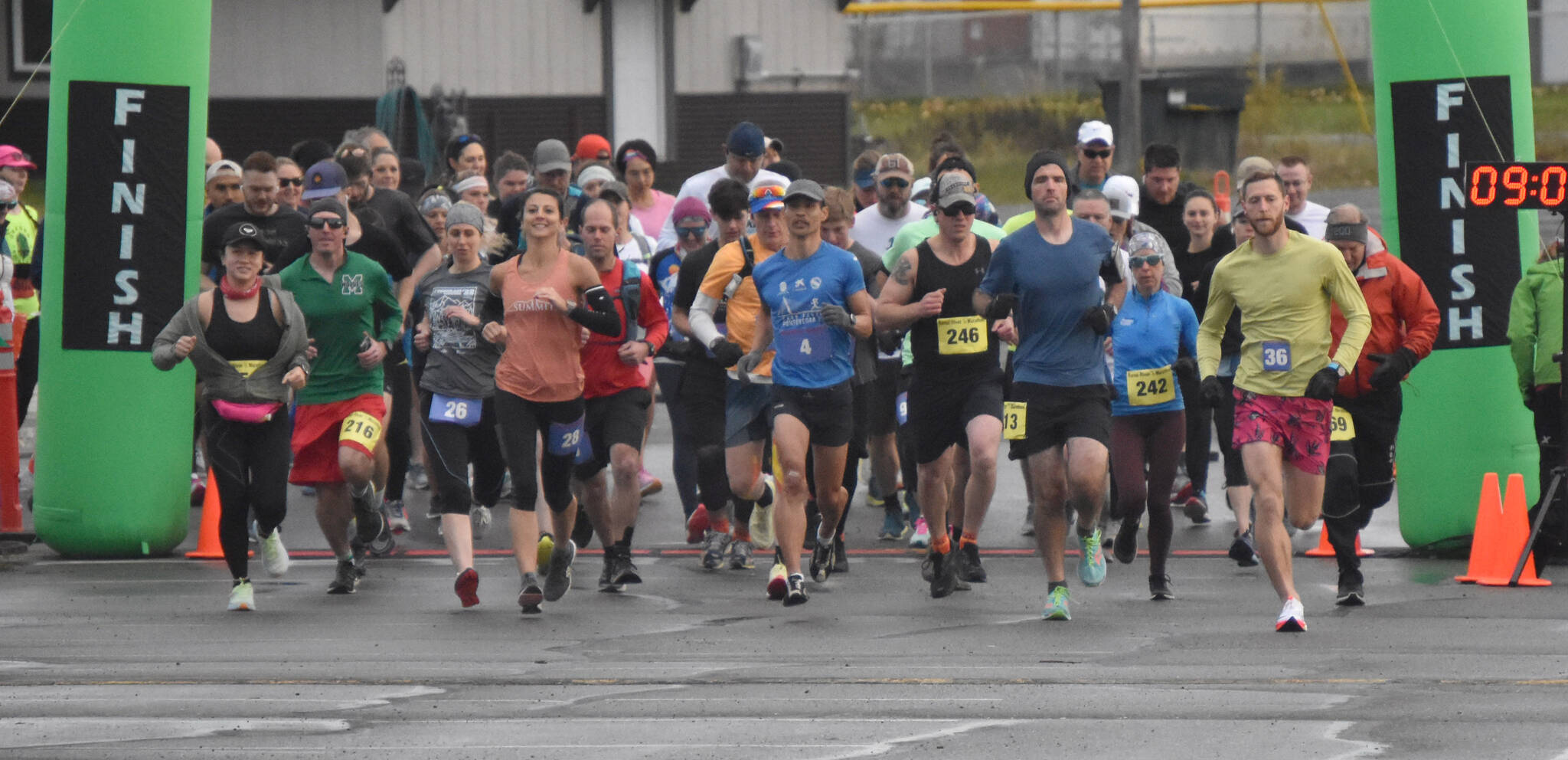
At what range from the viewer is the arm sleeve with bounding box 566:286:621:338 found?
32.1 ft

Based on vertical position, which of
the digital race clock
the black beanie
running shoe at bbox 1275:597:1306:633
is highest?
the black beanie

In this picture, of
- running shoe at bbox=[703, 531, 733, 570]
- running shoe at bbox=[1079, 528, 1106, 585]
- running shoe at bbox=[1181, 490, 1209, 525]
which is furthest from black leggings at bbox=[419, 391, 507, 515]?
running shoe at bbox=[1181, 490, 1209, 525]

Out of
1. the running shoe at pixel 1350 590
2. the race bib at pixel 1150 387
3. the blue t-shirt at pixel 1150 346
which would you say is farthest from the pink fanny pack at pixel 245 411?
the running shoe at pixel 1350 590

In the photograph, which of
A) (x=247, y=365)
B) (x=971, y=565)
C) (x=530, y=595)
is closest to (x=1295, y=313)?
(x=971, y=565)

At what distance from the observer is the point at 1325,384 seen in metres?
9.19

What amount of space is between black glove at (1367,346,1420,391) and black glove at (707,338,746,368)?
2.95 metres

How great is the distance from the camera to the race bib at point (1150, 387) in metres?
10.5

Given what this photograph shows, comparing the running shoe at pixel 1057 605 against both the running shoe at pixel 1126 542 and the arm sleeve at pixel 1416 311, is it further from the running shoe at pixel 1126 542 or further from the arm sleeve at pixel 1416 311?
the arm sleeve at pixel 1416 311

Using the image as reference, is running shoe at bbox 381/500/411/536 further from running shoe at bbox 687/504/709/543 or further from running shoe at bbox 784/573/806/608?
running shoe at bbox 784/573/806/608

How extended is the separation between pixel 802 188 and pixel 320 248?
2.44 m

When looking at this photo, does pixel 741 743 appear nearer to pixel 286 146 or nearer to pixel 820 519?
pixel 820 519

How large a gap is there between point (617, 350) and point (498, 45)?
19.1 m

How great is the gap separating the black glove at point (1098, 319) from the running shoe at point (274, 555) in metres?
3.96

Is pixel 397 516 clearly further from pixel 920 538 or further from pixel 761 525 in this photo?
pixel 920 538
